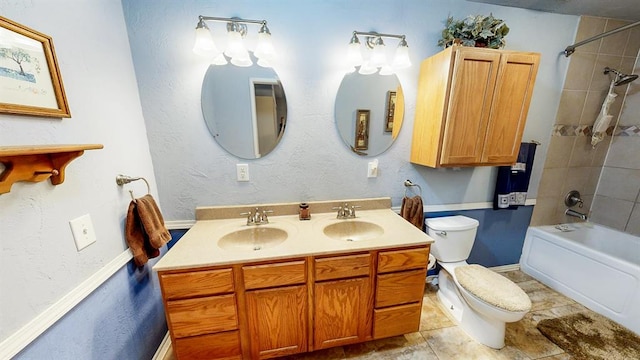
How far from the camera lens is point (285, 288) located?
1123 millimetres

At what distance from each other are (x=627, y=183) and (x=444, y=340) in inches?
88.9

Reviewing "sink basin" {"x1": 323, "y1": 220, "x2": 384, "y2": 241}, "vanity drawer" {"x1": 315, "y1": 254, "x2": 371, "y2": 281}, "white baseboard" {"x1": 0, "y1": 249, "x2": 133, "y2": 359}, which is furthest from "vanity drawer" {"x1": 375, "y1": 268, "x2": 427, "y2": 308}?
"white baseboard" {"x1": 0, "y1": 249, "x2": 133, "y2": 359}

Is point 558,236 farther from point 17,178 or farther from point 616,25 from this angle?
point 17,178

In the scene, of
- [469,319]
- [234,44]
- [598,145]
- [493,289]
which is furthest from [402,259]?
[598,145]

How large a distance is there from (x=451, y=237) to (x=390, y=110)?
3.55ft

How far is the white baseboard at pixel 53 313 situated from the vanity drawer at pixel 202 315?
12.0 inches

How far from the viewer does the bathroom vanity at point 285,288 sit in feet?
3.43

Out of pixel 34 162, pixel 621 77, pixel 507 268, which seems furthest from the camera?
pixel 507 268

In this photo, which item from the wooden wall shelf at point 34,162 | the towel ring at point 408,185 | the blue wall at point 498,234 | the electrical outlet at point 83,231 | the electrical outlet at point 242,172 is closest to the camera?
the wooden wall shelf at point 34,162

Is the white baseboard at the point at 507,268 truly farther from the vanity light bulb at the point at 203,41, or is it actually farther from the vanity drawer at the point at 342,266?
the vanity light bulb at the point at 203,41

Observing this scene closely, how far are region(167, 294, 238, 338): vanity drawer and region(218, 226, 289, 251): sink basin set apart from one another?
1.08ft

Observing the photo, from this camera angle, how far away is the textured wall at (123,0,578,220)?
1.25m

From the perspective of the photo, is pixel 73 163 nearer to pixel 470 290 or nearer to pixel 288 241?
pixel 288 241

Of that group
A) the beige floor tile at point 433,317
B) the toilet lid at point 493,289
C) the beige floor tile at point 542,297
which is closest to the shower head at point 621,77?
the beige floor tile at point 542,297
